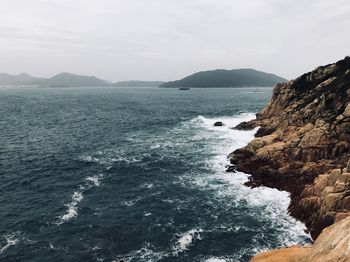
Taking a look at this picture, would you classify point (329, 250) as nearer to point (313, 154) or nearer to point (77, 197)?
point (313, 154)

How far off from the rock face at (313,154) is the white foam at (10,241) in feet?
117

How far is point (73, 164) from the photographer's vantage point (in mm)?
66250

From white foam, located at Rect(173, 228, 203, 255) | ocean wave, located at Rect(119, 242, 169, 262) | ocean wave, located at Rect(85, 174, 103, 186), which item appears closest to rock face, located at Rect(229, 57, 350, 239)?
white foam, located at Rect(173, 228, 203, 255)

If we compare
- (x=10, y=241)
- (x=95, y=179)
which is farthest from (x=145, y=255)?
(x=95, y=179)

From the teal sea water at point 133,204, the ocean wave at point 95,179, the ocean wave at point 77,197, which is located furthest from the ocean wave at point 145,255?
the ocean wave at point 95,179

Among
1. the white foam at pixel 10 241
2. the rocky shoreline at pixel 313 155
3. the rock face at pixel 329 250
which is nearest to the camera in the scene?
the rock face at pixel 329 250

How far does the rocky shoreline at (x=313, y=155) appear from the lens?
4031cm

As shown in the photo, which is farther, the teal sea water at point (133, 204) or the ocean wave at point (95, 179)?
the ocean wave at point (95, 179)

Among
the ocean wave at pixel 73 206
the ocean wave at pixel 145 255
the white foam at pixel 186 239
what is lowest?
the ocean wave at pixel 145 255

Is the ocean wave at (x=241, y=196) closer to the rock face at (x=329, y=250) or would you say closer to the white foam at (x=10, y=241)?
the rock face at (x=329, y=250)

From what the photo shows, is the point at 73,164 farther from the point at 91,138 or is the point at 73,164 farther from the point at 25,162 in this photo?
the point at 91,138

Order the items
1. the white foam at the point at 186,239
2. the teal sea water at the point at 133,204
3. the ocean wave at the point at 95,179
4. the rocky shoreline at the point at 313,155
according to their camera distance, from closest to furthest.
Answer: the white foam at the point at 186,239
the teal sea water at the point at 133,204
the rocky shoreline at the point at 313,155
the ocean wave at the point at 95,179

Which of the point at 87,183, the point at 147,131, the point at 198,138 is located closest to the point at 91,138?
the point at 147,131

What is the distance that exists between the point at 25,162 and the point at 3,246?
32847 millimetres
